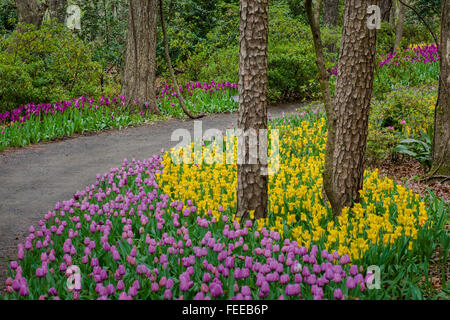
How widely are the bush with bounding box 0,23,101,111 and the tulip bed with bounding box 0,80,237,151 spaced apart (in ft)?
1.52

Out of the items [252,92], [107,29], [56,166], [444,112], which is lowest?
[56,166]

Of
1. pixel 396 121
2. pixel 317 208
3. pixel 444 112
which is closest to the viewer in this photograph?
pixel 317 208

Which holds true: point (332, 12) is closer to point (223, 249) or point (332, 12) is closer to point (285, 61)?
point (285, 61)

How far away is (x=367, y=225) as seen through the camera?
3.95 m

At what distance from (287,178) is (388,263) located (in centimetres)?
261

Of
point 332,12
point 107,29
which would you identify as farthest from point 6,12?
point 332,12

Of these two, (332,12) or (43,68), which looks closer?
(43,68)

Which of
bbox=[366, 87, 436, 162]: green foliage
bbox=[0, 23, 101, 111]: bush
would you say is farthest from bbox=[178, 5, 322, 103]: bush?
bbox=[0, 23, 101, 111]: bush

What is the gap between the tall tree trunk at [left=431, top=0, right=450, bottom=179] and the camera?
219 inches

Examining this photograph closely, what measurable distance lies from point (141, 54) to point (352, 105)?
304 inches

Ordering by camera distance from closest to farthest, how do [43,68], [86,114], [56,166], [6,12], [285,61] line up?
[56,166]
[86,114]
[43,68]
[285,61]
[6,12]

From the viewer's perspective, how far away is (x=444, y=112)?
5609 mm

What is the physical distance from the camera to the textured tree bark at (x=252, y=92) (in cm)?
399
